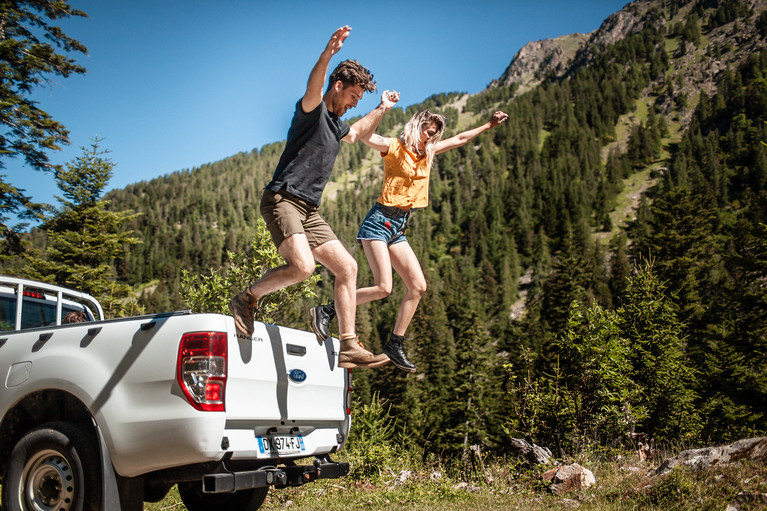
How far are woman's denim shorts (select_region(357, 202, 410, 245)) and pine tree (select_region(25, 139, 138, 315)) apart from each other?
979 inches

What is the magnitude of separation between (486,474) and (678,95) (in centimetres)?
21162

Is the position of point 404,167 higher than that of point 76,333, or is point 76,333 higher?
point 404,167

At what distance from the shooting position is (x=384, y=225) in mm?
4781

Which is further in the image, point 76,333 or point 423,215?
point 423,215

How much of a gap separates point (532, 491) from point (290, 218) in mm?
4246

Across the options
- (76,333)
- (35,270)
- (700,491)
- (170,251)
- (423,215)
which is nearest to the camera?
(76,333)

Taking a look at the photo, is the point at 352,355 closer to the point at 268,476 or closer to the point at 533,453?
the point at 268,476

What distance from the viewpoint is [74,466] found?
338 cm

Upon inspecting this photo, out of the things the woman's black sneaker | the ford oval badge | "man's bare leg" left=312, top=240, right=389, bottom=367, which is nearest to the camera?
the ford oval badge

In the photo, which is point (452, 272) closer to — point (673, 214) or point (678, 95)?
point (673, 214)

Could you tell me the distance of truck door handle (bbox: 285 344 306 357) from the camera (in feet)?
13.1

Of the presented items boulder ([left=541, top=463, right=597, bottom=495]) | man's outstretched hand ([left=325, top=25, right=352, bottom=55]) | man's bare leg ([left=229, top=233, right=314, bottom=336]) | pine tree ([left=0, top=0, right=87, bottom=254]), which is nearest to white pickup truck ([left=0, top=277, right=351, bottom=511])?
man's bare leg ([left=229, top=233, right=314, bottom=336])

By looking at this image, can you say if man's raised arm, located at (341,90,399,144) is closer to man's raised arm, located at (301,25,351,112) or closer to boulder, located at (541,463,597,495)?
man's raised arm, located at (301,25,351,112)

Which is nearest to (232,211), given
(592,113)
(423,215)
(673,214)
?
(423,215)
